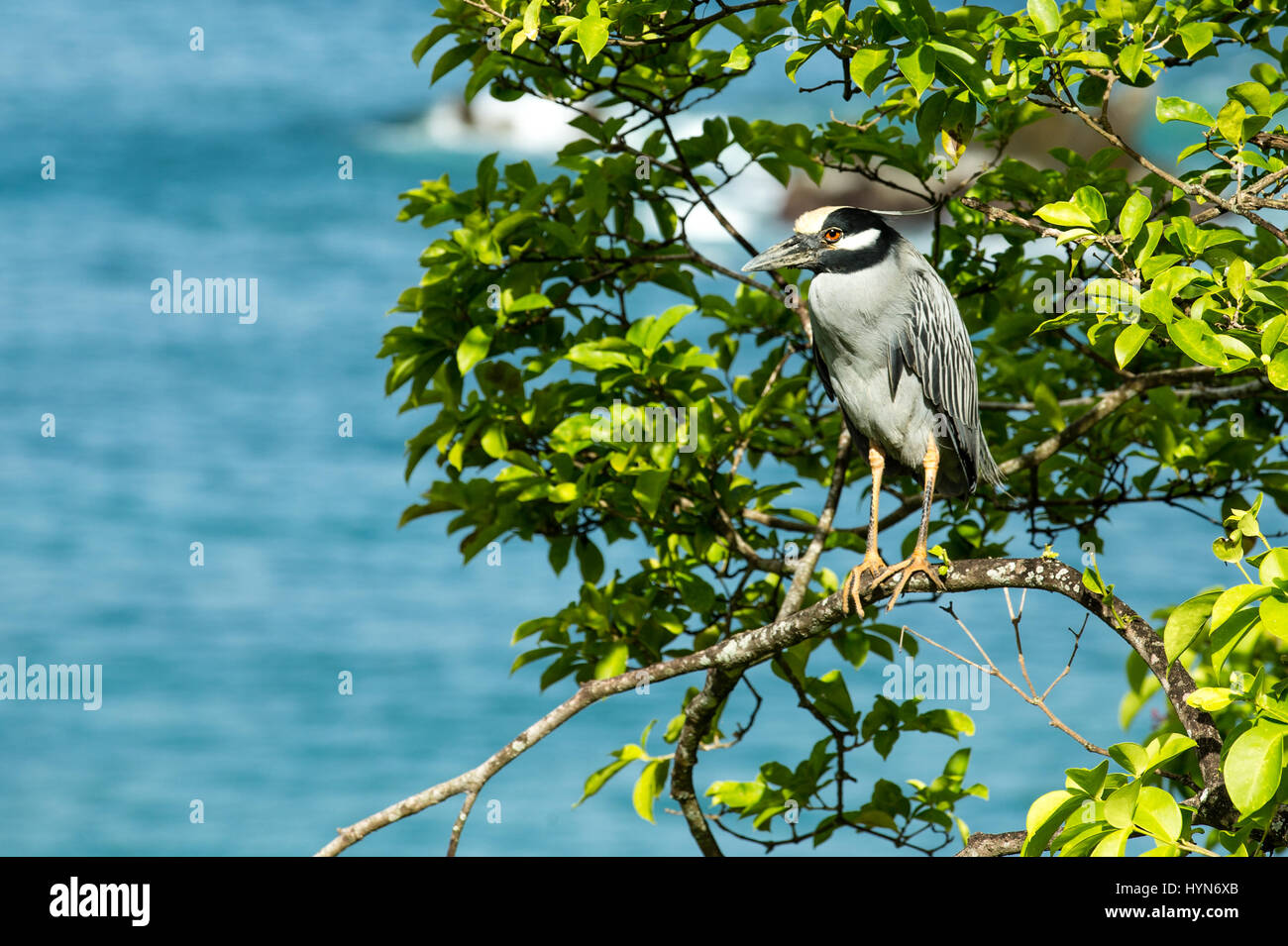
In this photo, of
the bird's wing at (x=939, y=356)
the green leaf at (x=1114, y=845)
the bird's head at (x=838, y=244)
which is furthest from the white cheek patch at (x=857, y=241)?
the green leaf at (x=1114, y=845)

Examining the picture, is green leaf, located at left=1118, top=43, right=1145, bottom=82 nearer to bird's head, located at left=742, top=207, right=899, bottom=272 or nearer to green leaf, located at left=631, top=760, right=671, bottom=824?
bird's head, located at left=742, top=207, right=899, bottom=272

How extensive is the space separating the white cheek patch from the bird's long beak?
58 millimetres

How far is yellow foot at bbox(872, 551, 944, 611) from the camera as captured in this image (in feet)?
6.97

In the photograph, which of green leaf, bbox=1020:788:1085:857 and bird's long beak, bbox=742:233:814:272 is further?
bird's long beak, bbox=742:233:814:272

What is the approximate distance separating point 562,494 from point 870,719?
849 mm

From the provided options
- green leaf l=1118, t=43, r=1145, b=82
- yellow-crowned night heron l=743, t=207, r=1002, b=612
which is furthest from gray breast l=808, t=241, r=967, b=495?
green leaf l=1118, t=43, r=1145, b=82

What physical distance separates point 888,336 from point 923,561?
20.0 inches

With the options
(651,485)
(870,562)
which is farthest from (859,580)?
(651,485)

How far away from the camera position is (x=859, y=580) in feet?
7.54

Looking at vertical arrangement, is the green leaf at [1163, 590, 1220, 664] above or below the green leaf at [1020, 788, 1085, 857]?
above

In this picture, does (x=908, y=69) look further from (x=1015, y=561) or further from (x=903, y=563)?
(x=903, y=563)

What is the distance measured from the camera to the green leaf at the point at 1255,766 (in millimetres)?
1218
